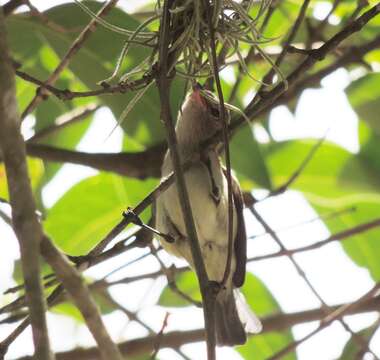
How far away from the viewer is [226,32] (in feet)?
6.59

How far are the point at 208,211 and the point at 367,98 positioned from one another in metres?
0.93

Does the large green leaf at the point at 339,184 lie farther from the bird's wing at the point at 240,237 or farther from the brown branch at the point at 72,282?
the brown branch at the point at 72,282

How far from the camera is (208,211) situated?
2660mm

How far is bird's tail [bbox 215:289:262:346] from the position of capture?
3.10 m

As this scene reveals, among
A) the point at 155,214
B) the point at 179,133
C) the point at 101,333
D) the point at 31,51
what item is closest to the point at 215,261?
the point at 155,214

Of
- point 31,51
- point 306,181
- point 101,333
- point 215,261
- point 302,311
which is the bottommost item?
point 101,333

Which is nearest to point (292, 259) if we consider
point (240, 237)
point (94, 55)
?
point (240, 237)

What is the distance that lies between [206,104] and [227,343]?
0.93 metres

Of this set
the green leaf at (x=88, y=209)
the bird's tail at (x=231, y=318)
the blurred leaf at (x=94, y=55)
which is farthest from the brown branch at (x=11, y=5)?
the bird's tail at (x=231, y=318)

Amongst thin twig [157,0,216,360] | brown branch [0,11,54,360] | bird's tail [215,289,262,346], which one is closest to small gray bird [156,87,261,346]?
bird's tail [215,289,262,346]

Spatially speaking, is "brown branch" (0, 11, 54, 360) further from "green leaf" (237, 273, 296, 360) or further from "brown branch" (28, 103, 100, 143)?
"green leaf" (237, 273, 296, 360)

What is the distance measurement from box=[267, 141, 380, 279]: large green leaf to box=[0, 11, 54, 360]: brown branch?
2.16 metres

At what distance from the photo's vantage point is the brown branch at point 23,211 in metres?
1.18

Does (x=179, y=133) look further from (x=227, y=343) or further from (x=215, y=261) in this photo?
(x=227, y=343)
